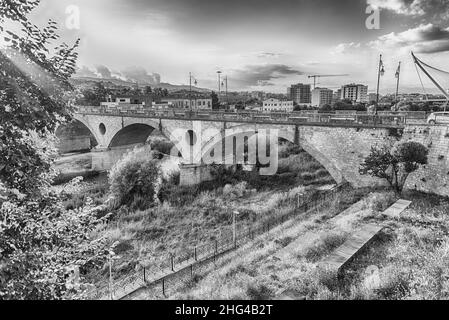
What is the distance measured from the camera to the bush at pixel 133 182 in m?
21.1

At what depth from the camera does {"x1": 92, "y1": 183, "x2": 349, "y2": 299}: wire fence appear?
929cm

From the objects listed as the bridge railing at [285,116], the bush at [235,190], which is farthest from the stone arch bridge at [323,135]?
the bush at [235,190]

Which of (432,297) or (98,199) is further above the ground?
(432,297)

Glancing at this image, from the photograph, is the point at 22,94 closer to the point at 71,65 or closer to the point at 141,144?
the point at 71,65

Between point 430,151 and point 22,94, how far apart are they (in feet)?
52.6

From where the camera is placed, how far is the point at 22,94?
3607mm

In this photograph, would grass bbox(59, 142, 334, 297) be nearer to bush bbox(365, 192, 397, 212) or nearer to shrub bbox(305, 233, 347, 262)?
shrub bbox(305, 233, 347, 262)

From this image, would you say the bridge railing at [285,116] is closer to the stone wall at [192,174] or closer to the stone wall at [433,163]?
the stone wall at [433,163]

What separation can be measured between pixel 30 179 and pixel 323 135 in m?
16.9

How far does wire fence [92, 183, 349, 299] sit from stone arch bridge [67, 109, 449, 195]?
356cm

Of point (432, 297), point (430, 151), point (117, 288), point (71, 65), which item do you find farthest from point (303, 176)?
point (71, 65)

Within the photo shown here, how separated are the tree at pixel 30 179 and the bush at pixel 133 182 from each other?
16.4 metres

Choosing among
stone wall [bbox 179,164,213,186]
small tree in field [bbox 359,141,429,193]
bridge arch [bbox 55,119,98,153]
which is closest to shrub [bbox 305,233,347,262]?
small tree in field [bbox 359,141,429,193]

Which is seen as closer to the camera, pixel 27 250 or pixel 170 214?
pixel 27 250
